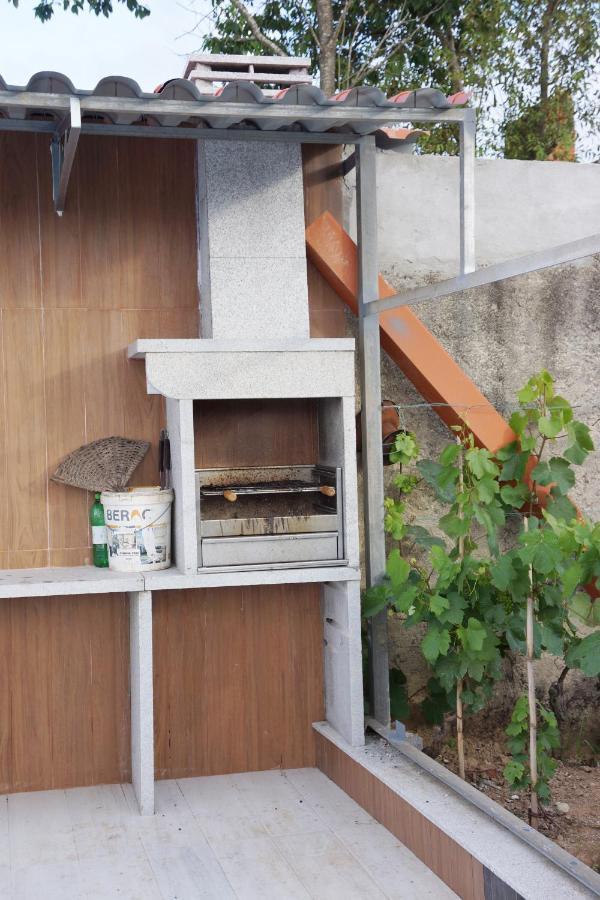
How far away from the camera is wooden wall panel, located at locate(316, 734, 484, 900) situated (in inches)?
116

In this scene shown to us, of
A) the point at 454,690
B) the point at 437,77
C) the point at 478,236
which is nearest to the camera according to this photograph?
the point at 454,690

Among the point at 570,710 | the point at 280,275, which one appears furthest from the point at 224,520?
the point at 570,710

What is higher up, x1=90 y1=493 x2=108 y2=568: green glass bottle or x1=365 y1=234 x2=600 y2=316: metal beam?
x1=365 y1=234 x2=600 y2=316: metal beam

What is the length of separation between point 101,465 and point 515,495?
5.39 feet

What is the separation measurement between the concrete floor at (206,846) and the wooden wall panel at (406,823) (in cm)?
4

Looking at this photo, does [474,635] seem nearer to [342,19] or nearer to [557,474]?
[557,474]

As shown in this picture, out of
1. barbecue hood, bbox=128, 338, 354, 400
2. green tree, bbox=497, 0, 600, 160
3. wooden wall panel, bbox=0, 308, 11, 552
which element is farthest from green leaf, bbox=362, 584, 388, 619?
green tree, bbox=497, 0, 600, 160

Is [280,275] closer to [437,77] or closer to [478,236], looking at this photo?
[478,236]

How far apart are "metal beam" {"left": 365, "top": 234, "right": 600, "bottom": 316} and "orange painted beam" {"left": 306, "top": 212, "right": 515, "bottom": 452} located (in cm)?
17

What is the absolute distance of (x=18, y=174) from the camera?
3979 mm

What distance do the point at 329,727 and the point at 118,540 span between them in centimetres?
123

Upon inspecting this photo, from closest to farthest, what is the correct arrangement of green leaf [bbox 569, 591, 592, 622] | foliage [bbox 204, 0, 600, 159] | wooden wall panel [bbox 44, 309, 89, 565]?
green leaf [bbox 569, 591, 592, 622], wooden wall panel [bbox 44, 309, 89, 565], foliage [bbox 204, 0, 600, 159]

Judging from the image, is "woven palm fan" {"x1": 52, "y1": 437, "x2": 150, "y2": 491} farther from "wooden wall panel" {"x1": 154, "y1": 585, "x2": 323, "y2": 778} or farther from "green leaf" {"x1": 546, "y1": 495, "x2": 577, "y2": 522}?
"green leaf" {"x1": 546, "y1": 495, "x2": 577, "y2": 522}

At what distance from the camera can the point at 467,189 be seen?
11.4 feet
